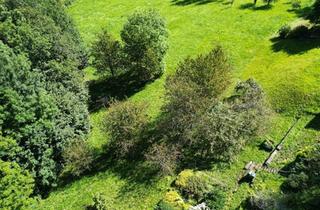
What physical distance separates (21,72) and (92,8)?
163ft

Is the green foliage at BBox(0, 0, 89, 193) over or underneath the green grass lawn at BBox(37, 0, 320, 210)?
over

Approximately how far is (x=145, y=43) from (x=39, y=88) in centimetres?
1717

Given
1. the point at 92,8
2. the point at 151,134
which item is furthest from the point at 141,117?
the point at 92,8

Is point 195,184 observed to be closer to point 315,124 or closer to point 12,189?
point 315,124

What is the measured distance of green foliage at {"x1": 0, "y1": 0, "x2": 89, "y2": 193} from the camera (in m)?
41.9

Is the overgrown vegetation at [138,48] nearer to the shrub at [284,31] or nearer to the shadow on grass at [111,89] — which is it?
the shadow on grass at [111,89]

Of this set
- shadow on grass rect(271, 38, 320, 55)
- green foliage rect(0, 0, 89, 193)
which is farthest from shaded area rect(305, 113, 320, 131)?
green foliage rect(0, 0, 89, 193)

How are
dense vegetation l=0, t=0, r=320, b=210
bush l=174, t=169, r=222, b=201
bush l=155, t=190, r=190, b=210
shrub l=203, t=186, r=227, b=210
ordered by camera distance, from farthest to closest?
dense vegetation l=0, t=0, r=320, b=210, bush l=174, t=169, r=222, b=201, shrub l=203, t=186, r=227, b=210, bush l=155, t=190, r=190, b=210

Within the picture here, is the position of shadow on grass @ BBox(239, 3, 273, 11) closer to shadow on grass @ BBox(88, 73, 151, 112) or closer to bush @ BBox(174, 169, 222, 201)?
shadow on grass @ BBox(88, 73, 151, 112)

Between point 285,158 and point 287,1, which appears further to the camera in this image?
point 287,1

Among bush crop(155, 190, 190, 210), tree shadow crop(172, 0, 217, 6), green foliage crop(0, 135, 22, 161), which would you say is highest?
green foliage crop(0, 135, 22, 161)

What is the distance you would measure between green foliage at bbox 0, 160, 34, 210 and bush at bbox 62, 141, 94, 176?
319 inches

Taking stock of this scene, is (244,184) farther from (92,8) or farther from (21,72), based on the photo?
(92,8)

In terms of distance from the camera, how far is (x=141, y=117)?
44.9 metres
